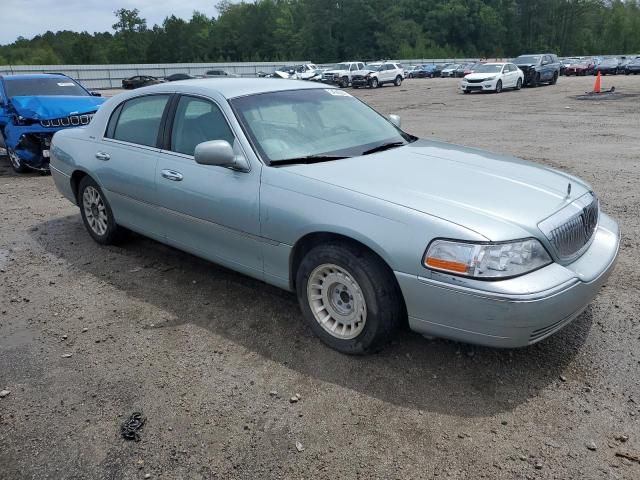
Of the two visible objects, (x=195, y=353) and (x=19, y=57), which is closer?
(x=195, y=353)

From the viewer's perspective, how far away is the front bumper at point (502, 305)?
2.78m

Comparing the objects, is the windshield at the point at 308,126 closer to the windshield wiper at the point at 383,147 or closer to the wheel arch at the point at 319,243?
the windshield wiper at the point at 383,147

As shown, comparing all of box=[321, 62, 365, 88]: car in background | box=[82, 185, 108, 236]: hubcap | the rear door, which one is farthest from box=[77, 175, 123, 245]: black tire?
box=[321, 62, 365, 88]: car in background

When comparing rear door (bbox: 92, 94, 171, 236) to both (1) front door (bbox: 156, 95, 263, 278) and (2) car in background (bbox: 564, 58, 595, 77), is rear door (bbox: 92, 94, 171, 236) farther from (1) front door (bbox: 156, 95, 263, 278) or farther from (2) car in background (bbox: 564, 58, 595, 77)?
(2) car in background (bbox: 564, 58, 595, 77)

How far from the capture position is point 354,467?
256 centimetres

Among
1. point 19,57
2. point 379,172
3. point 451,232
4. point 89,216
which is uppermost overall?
point 19,57

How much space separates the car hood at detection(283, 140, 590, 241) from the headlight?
0.22 feet

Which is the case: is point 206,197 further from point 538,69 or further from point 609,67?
point 609,67

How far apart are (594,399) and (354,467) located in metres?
1.40

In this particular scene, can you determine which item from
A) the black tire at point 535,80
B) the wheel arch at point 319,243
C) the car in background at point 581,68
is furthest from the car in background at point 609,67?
the wheel arch at point 319,243

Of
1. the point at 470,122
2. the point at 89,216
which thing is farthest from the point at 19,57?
the point at 89,216

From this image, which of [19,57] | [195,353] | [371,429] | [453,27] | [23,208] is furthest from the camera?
[453,27]

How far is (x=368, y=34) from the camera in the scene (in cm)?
9781

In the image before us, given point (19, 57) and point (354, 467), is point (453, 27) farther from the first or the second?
point (354, 467)
